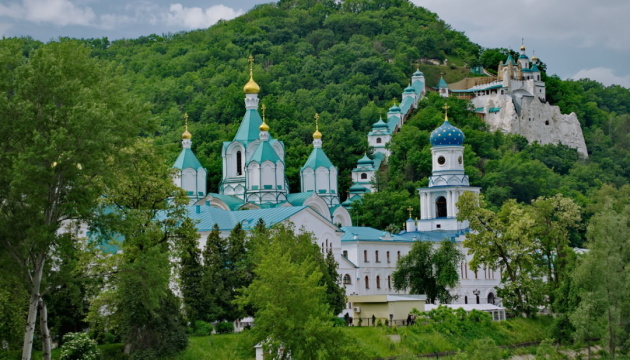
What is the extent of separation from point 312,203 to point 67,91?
121 ft

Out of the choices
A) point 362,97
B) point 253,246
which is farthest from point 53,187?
point 362,97

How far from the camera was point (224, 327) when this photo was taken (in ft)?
130

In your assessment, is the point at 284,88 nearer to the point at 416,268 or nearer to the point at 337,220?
the point at 337,220

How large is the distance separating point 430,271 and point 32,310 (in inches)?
1171

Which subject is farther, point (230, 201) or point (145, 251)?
point (230, 201)

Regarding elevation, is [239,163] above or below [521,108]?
below

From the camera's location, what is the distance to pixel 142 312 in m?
32.7

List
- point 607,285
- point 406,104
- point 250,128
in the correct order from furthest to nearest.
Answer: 1. point 406,104
2. point 250,128
3. point 607,285

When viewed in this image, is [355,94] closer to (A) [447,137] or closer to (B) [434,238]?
(A) [447,137]

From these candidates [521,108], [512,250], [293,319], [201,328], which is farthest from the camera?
[521,108]

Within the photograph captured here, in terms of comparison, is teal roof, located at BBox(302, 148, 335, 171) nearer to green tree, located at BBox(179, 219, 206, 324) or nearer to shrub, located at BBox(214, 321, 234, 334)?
green tree, located at BBox(179, 219, 206, 324)

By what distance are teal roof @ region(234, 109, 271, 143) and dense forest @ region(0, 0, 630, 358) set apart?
6.67m

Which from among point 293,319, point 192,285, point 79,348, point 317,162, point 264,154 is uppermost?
point 317,162

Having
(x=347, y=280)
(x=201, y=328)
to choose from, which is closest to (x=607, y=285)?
(x=201, y=328)
